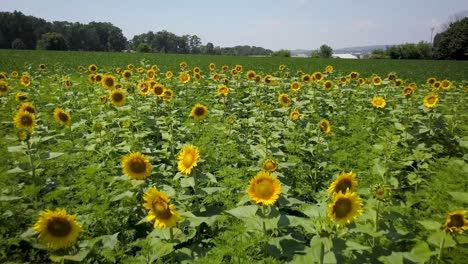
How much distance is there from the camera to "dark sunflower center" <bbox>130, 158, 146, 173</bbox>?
11.5 feet

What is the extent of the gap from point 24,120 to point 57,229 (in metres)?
2.33

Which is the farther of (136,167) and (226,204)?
(226,204)

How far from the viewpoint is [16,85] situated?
988 centimetres

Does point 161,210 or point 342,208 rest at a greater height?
point 342,208

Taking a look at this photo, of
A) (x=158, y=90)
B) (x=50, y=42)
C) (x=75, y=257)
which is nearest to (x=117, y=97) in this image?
(x=158, y=90)

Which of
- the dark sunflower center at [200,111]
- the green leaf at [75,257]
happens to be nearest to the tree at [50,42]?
the dark sunflower center at [200,111]

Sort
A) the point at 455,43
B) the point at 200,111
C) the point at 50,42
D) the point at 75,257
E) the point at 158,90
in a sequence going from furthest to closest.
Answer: the point at 50,42 < the point at 455,43 < the point at 158,90 < the point at 200,111 < the point at 75,257

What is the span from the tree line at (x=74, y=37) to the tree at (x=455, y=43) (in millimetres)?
61647

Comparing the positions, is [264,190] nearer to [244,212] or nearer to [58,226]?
[244,212]

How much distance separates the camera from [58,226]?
274 cm

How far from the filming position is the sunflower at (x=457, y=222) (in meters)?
2.53

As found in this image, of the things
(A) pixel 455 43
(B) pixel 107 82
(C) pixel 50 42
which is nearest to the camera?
(B) pixel 107 82

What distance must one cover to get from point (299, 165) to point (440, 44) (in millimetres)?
76688

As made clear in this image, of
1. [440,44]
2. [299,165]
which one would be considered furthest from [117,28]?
[299,165]
